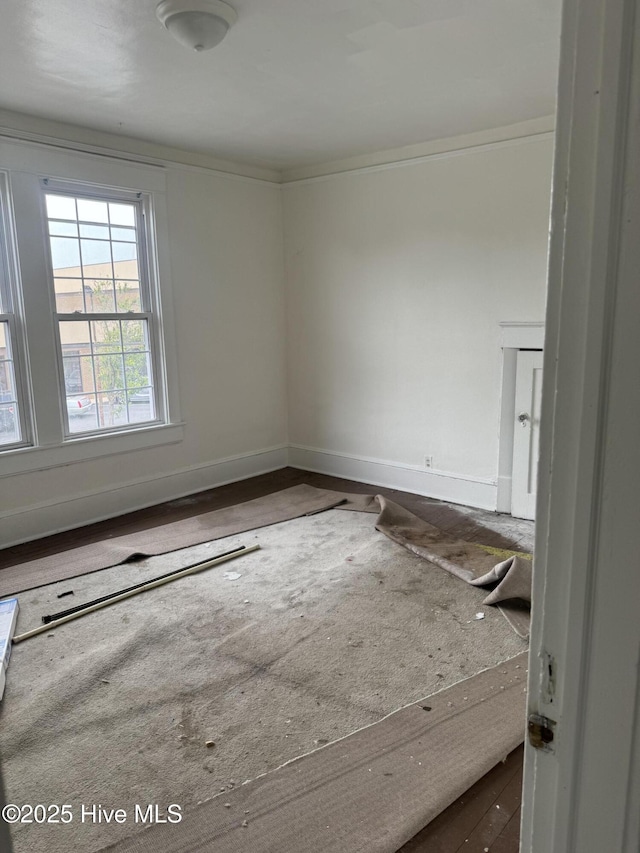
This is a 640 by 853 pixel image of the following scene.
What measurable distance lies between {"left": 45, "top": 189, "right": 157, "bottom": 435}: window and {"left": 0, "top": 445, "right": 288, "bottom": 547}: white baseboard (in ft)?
1.65

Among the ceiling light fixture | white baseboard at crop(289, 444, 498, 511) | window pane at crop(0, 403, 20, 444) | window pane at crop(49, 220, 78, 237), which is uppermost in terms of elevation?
the ceiling light fixture

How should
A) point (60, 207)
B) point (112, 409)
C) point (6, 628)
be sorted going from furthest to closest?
point (112, 409) → point (60, 207) → point (6, 628)

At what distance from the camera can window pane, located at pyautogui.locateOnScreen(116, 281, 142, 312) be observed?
4.41 m

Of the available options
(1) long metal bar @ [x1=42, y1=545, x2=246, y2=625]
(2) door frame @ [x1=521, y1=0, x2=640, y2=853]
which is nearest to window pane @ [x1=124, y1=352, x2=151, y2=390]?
(1) long metal bar @ [x1=42, y1=545, x2=246, y2=625]

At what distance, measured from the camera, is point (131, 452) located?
14.9 feet

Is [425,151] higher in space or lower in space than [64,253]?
higher

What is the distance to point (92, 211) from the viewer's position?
13.8 ft

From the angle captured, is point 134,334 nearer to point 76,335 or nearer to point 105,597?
point 76,335

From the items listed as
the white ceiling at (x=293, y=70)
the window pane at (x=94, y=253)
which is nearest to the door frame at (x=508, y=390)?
the white ceiling at (x=293, y=70)

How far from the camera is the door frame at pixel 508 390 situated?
4.12 m

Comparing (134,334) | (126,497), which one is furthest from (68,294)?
(126,497)

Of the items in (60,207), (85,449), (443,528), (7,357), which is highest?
(60,207)

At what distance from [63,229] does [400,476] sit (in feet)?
10.3

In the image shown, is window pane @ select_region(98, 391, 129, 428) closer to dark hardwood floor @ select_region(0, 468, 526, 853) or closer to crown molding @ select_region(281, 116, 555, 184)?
dark hardwood floor @ select_region(0, 468, 526, 853)
